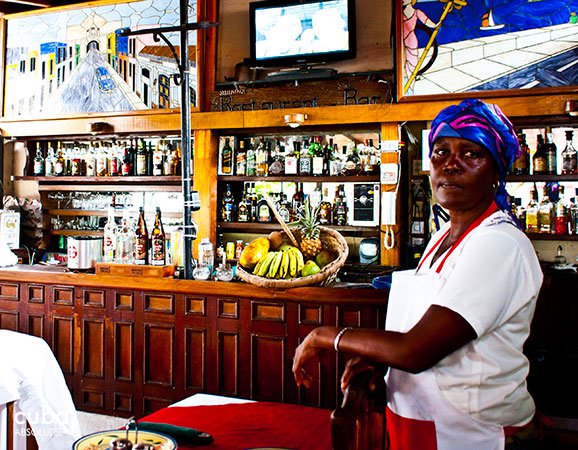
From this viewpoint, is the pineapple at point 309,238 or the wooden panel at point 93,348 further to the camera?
the wooden panel at point 93,348

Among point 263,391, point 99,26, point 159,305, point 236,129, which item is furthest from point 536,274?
point 99,26

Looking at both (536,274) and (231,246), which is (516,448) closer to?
(536,274)

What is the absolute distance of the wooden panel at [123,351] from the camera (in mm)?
3432

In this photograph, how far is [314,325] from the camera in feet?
10.1

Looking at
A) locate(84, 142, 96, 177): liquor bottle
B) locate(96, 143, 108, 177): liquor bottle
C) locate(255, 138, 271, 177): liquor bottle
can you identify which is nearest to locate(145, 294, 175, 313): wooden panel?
locate(255, 138, 271, 177): liquor bottle

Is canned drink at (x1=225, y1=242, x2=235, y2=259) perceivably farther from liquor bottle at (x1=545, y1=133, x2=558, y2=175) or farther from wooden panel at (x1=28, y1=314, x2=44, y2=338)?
liquor bottle at (x1=545, y1=133, x2=558, y2=175)

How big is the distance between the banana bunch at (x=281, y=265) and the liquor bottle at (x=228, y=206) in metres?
2.36

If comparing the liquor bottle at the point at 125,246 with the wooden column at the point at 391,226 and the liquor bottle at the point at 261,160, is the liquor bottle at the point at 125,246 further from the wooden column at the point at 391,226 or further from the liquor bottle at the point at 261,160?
the wooden column at the point at 391,226

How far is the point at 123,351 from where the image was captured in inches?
136

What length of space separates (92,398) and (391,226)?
261 cm

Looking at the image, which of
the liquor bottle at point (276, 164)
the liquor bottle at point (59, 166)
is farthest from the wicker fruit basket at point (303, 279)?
the liquor bottle at point (59, 166)

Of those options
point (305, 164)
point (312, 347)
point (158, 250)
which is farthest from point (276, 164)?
point (312, 347)

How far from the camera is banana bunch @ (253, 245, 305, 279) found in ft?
10.1

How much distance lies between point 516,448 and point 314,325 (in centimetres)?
186
